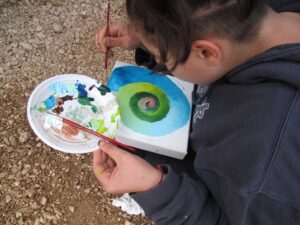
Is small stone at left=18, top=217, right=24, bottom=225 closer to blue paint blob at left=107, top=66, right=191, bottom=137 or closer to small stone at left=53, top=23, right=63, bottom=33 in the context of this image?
blue paint blob at left=107, top=66, right=191, bottom=137

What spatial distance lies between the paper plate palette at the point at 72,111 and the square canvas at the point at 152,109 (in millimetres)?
35

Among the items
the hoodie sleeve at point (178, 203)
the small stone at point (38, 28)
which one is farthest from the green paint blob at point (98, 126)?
the small stone at point (38, 28)

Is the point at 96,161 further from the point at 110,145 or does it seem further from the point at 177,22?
the point at 177,22

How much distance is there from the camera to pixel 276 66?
29.3 inches

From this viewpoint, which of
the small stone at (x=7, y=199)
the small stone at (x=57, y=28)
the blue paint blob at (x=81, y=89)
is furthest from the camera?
the small stone at (x=57, y=28)

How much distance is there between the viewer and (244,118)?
775mm

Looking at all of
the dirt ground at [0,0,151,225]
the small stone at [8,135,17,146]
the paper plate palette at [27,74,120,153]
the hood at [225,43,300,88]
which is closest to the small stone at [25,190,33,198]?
the dirt ground at [0,0,151,225]

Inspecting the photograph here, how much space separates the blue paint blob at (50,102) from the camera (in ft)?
3.43

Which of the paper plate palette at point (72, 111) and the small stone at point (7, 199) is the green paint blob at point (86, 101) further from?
the small stone at point (7, 199)

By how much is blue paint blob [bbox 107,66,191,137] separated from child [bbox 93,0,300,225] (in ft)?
0.55

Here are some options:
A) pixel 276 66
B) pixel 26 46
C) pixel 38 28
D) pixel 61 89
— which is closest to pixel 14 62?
pixel 26 46

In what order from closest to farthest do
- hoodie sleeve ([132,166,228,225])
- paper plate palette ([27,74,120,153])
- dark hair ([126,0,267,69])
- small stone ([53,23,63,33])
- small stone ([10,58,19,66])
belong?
dark hair ([126,0,267,69]) < hoodie sleeve ([132,166,228,225]) < paper plate palette ([27,74,120,153]) < small stone ([10,58,19,66]) < small stone ([53,23,63,33])

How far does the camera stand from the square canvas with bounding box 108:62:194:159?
1034 mm

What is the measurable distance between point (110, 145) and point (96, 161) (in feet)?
0.21
